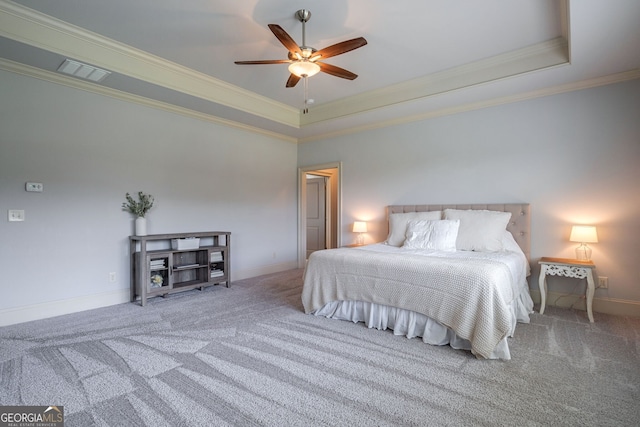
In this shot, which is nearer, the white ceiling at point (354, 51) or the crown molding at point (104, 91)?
the white ceiling at point (354, 51)

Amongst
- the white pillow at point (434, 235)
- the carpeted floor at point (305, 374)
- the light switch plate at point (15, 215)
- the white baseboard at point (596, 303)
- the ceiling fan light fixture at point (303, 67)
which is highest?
the ceiling fan light fixture at point (303, 67)

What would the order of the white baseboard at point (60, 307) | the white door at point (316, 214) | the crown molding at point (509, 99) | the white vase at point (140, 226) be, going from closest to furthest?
the white baseboard at point (60, 307), the crown molding at point (509, 99), the white vase at point (140, 226), the white door at point (316, 214)

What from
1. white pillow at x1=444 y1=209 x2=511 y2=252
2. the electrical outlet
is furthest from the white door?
the electrical outlet

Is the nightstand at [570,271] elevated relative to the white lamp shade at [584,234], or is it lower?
lower

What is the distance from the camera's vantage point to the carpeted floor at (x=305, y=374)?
1708 mm

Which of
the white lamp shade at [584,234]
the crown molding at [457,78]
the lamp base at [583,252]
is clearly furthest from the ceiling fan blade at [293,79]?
the lamp base at [583,252]

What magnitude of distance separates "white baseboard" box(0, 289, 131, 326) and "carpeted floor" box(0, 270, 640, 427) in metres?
0.15

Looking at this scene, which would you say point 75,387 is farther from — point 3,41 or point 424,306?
point 3,41

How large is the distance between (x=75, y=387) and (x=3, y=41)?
2.94 meters

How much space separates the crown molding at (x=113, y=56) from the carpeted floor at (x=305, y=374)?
8.65ft

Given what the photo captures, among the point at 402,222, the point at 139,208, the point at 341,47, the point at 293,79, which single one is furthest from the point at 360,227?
the point at 139,208

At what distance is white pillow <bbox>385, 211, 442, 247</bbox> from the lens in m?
4.22

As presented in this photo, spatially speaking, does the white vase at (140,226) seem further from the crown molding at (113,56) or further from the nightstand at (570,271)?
the nightstand at (570,271)

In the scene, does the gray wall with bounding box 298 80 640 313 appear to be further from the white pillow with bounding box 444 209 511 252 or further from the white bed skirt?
the white bed skirt
